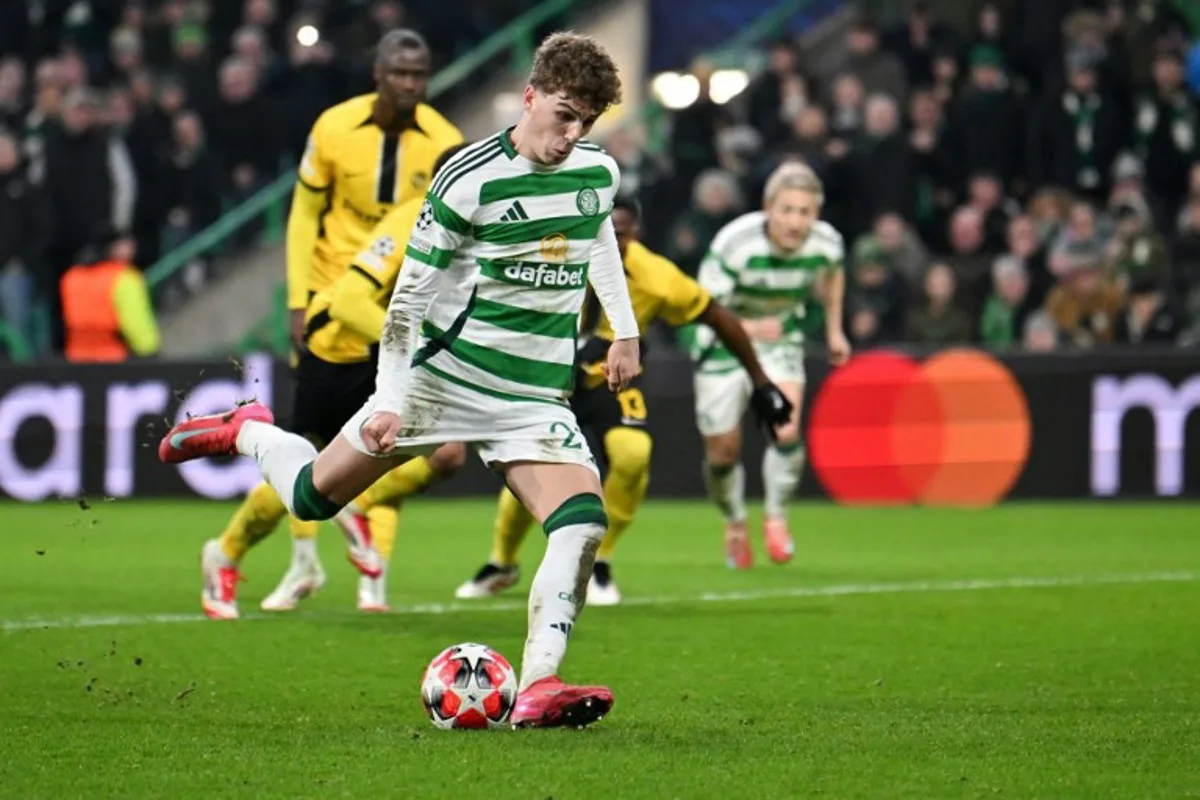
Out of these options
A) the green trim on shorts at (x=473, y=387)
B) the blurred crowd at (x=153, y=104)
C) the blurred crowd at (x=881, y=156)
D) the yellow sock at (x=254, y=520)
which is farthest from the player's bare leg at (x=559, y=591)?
the blurred crowd at (x=153, y=104)

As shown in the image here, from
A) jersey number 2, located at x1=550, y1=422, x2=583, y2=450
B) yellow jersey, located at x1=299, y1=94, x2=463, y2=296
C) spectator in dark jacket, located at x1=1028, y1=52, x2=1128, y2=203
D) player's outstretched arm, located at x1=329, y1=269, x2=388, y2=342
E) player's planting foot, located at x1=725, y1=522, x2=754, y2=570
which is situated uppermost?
spectator in dark jacket, located at x1=1028, y1=52, x2=1128, y2=203

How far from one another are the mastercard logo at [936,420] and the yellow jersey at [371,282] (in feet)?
25.6

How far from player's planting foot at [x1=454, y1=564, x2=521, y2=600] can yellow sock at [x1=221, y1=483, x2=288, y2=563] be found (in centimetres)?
135

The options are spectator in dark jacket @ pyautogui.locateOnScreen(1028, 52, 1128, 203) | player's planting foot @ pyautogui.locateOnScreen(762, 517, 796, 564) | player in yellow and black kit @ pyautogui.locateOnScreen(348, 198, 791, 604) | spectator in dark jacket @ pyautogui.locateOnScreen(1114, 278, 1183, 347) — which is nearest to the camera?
player in yellow and black kit @ pyautogui.locateOnScreen(348, 198, 791, 604)

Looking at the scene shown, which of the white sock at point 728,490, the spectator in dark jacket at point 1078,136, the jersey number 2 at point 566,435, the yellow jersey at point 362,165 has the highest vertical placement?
the spectator in dark jacket at point 1078,136

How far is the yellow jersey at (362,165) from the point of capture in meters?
10.2

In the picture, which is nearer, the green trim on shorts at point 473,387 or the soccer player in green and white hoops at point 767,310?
the green trim on shorts at point 473,387

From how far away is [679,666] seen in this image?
27.8 ft

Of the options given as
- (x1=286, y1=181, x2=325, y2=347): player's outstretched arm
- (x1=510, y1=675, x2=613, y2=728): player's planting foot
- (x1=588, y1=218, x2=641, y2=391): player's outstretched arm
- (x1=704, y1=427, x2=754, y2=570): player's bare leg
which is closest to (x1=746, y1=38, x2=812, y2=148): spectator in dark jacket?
(x1=704, y1=427, x2=754, y2=570): player's bare leg

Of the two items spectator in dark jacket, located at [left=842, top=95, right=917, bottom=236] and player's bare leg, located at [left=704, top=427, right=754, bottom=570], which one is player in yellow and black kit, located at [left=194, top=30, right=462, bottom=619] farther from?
spectator in dark jacket, located at [left=842, top=95, right=917, bottom=236]

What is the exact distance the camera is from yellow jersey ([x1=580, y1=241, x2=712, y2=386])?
1011 centimetres

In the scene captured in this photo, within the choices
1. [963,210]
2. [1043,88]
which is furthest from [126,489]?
[1043,88]

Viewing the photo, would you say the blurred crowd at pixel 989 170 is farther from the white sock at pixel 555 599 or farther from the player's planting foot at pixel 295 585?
the white sock at pixel 555 599

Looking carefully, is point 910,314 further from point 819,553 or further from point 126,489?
point 126,489
